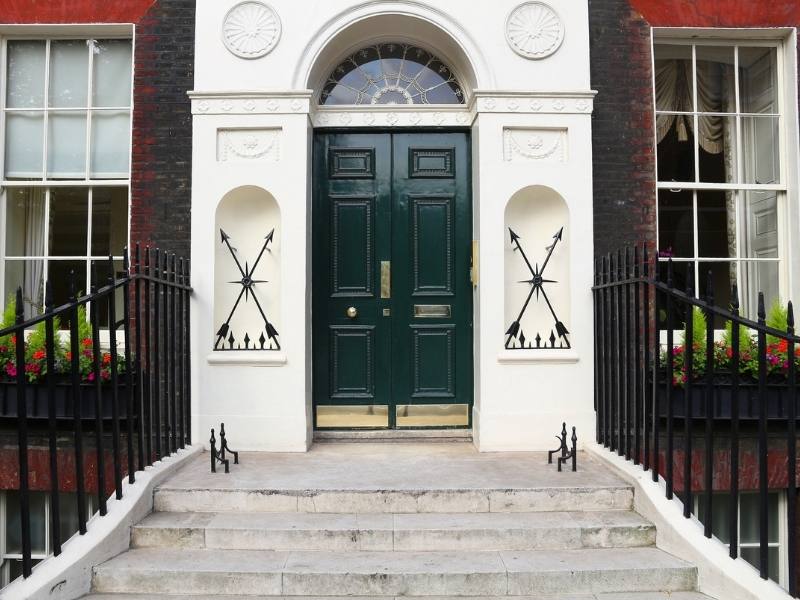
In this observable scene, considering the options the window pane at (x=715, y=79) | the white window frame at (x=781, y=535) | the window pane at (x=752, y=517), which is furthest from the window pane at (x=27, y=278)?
the window pane at (x=752, y=517)

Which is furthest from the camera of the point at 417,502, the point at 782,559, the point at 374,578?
the point at 782,559

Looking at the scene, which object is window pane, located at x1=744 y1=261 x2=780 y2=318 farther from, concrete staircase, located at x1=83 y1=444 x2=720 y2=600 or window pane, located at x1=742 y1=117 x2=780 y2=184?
concrete staircase, located at x1=83 y1=444 x2=720 y2=600

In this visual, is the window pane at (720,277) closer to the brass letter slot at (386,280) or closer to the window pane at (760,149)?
the window pane at (760,149)

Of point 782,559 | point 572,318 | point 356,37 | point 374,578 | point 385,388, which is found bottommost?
point 782,559

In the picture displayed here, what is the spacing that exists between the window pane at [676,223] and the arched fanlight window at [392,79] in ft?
7.06

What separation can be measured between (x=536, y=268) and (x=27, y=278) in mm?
4718

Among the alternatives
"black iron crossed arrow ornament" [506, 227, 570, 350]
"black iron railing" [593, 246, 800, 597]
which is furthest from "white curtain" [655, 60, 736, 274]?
"black iron crossed arrow ornament" [506, 227, 570, 350]

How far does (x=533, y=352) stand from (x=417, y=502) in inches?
78.7

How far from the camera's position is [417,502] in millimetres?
4695

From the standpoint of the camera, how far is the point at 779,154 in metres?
6.73

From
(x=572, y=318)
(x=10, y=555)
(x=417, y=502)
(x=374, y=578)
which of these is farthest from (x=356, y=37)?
(x=10, y=555)

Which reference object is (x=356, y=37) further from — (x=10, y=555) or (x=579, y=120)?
(x=10, y=555)

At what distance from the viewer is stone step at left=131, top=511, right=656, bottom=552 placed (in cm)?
430

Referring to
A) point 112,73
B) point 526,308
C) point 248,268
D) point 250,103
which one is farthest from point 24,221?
point 526,308
